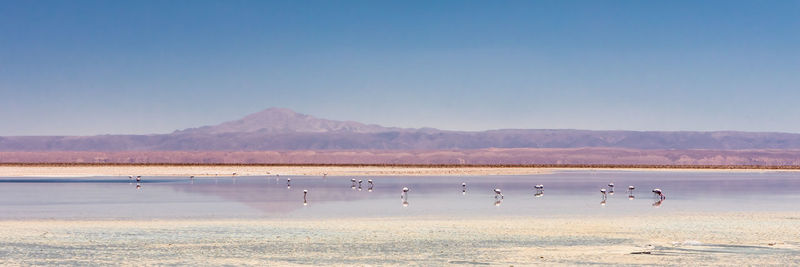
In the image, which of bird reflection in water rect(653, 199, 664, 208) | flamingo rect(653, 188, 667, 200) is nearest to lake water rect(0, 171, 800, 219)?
bird reflection in water rect(653, 199, 664, 208)

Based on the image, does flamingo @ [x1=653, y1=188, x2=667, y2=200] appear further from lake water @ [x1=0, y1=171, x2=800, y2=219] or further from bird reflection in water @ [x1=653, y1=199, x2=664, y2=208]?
bird reflection in water @ [x1=653, y1=199, x2=664, y2=208]

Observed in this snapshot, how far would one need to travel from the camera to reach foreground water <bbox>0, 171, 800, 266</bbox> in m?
18.4

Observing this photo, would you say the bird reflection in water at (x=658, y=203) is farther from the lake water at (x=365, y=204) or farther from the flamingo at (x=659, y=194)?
the flamingo at (x=659, y=194)

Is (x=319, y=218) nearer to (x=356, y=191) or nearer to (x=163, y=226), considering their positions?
(x=163, y=226)

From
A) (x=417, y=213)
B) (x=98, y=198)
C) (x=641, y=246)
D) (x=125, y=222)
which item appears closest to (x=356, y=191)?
(x=98, y=198)

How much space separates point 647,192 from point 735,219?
19.0 meters

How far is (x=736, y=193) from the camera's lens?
44906mm

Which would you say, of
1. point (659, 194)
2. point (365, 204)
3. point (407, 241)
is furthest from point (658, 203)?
point (407, 241)

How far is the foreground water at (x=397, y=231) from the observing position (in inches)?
724

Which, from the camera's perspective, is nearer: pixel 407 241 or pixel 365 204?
pixel 407 241

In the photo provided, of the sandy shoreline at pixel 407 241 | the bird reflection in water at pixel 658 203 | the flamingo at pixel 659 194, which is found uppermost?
the flamingo at pixel 659 194

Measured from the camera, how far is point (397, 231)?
2353 cm

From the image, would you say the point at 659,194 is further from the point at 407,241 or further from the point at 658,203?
the point at 407,241

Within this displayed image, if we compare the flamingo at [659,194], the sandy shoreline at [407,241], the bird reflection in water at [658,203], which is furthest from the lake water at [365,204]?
the sandy shoreline at [407,241]
